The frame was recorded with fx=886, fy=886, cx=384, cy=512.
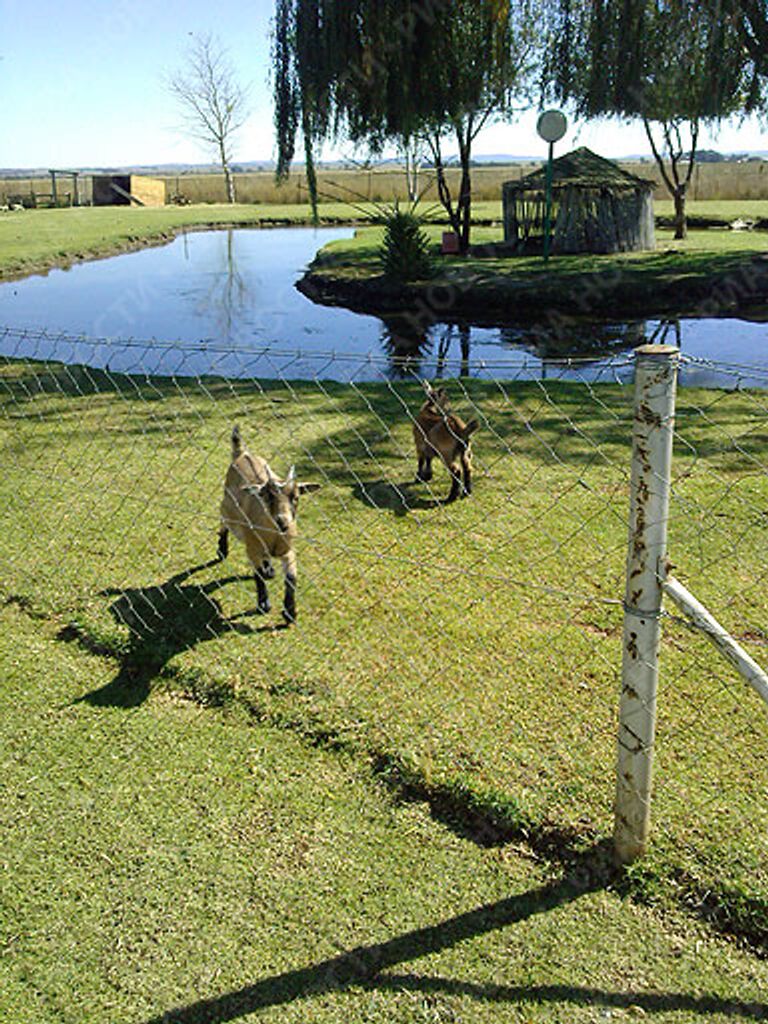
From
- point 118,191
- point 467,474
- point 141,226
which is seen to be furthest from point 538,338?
point 118,191

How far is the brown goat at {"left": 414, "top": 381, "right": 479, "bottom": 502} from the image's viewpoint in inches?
225

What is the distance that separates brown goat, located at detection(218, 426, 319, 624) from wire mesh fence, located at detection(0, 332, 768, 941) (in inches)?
6.5

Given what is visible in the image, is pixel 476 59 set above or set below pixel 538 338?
above

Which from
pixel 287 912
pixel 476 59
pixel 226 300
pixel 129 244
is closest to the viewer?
pixel 287 912

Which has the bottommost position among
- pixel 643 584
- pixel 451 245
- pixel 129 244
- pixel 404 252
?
pixel 643 584

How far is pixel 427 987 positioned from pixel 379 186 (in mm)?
45990

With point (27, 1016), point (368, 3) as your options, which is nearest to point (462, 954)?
point (27, 1016)

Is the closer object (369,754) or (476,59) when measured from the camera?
(369,754)

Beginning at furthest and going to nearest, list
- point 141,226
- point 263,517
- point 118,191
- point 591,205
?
1. point 118,191
2. point 141,226
3. point 591,205
4. point 263,517

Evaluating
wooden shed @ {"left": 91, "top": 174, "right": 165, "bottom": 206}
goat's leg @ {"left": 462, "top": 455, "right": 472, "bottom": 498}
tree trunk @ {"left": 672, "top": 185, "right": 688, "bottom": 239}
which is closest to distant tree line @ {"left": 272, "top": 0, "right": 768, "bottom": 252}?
tree trunk @ {"left": 672, "top": 185, "right": 688, "bottom": 239}

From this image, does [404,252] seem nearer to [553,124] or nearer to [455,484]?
[553,124]

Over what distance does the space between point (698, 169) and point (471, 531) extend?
136 feet

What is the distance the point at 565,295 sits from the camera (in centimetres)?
1700

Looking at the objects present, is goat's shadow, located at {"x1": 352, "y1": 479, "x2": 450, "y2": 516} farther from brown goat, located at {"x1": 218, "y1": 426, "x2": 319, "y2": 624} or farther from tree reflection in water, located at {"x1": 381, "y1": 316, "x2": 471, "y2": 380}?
tree reflection in water, located at {"x1": 381, "y1": 316, "x2": 471, "y2": 380}
